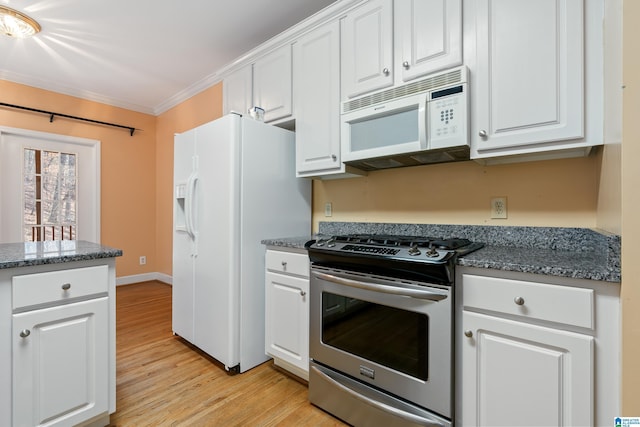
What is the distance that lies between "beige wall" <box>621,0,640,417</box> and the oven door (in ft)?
1.71

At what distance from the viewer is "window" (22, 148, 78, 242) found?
351 centimetres

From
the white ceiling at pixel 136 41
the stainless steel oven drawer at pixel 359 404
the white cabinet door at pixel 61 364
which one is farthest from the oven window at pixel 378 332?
the white ceiling at pixel 136 41

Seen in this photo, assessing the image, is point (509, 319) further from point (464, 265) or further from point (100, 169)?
point (100, 169)

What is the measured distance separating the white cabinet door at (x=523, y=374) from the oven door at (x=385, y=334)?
9 cm

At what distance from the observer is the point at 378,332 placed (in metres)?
1.48

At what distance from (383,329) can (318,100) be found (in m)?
1.52

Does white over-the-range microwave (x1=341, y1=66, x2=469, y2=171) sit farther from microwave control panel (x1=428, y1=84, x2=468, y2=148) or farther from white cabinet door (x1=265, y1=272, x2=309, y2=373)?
white cabinet door (x1=265, y1=272, x2=309, y2=373)

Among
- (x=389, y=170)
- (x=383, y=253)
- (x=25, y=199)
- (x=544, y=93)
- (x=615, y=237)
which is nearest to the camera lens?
(x=615, y=237)

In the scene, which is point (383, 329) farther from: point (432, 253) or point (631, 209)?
point (631, 209)

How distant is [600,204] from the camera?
4.37ft

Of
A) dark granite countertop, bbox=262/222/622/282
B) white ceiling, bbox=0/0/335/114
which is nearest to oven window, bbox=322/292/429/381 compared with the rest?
dark granite countertop, bbox=262/222/622/282

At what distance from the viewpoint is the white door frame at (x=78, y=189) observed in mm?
3326

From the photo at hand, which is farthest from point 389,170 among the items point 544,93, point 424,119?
point 544,93

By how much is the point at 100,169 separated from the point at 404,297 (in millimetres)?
4354
